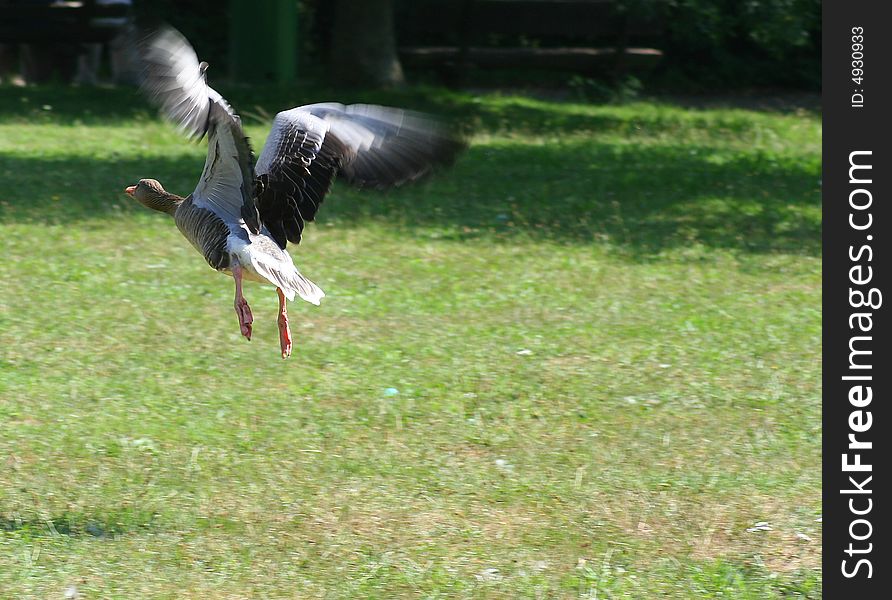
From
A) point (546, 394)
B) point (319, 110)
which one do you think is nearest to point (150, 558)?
point (319, 110)

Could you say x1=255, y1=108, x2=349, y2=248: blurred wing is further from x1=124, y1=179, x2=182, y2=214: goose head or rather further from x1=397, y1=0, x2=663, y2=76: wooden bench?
x1=397, y1=0, x2=663, y2=76: wooden bench

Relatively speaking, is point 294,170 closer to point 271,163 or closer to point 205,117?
point 271,163

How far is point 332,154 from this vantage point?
5824mm

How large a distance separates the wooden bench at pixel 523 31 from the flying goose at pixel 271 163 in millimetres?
14727

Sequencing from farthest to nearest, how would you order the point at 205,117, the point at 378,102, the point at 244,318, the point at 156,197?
the point at 378,102 < the point at 156,197 < the point at 244,318 < the point at 205,117

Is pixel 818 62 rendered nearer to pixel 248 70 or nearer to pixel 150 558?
pixel 248 70

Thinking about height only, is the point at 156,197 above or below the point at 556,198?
above

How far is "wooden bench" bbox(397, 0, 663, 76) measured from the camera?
2050 centimetres

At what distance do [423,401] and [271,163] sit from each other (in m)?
1.79

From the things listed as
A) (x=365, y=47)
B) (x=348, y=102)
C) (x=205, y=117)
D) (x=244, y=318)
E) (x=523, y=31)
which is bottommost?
(x=244, y=318)

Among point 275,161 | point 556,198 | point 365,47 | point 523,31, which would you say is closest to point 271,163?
point 275,161

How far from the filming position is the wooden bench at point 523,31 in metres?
20.5

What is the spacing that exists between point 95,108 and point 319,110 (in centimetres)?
1181

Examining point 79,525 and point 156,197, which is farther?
point 156,197
